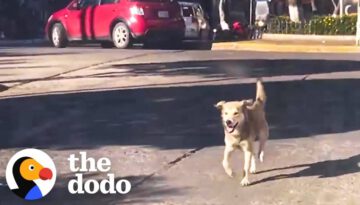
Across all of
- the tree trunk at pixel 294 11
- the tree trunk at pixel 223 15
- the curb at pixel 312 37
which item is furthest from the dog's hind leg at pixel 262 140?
the tree trunk at pixel 223 15

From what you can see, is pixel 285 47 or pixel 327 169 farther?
pixel 285 47

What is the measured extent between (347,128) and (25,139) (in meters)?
3.20

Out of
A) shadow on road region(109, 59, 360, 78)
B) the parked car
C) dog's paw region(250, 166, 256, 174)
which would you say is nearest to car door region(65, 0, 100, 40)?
the parked car

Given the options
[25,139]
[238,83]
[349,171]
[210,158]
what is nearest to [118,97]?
[238,83]

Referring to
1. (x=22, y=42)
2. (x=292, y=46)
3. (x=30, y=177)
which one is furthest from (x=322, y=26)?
(x=30, y=177)

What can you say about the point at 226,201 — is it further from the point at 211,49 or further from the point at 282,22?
the point at 282,22

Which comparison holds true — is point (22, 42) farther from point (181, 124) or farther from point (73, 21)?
point (181, 124)

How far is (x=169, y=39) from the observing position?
74.0 ft

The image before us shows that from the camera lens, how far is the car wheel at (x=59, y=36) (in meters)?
23.0

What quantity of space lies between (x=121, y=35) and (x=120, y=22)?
0.93 ft

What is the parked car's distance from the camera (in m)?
23.8

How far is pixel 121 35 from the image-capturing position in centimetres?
2172

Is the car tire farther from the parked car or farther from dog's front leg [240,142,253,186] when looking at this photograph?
dog's front leg [240,142,253,186]

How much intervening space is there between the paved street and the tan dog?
151mm
